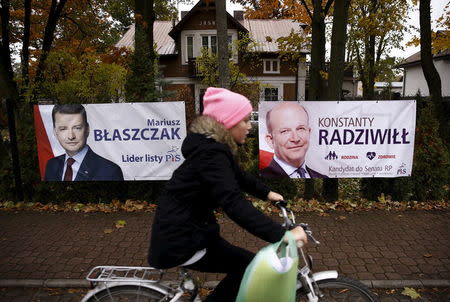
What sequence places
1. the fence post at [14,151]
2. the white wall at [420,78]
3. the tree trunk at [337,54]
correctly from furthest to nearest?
the white wall at [420,78] < the tree trunk at [337,54] < the fence post at [14,151]

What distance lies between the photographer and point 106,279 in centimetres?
230

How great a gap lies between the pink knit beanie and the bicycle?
724 mm

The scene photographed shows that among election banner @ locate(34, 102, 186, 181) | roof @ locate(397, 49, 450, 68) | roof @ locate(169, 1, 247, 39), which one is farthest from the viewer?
roof @ locate(169, 1, 247, 39)

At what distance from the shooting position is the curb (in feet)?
13.0

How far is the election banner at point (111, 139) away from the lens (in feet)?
20.6

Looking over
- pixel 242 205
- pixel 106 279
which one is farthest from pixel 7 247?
pixel 242 205

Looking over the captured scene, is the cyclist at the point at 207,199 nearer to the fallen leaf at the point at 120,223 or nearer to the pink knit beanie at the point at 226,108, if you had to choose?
the pink knit beanie at the point at 226,108

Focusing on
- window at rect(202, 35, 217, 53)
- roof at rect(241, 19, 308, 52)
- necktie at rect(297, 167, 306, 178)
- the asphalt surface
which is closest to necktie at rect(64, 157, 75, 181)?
the asphalt surface

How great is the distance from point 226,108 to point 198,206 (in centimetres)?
64

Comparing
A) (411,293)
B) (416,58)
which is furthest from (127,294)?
(416,58)

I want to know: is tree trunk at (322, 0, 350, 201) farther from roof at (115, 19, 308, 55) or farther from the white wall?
the white wall

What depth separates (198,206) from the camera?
231cm

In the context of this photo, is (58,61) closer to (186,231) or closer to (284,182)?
(284,182)

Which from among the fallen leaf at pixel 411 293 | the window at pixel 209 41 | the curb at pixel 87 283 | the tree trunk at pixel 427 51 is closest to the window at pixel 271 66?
the window at pixel 209 41
